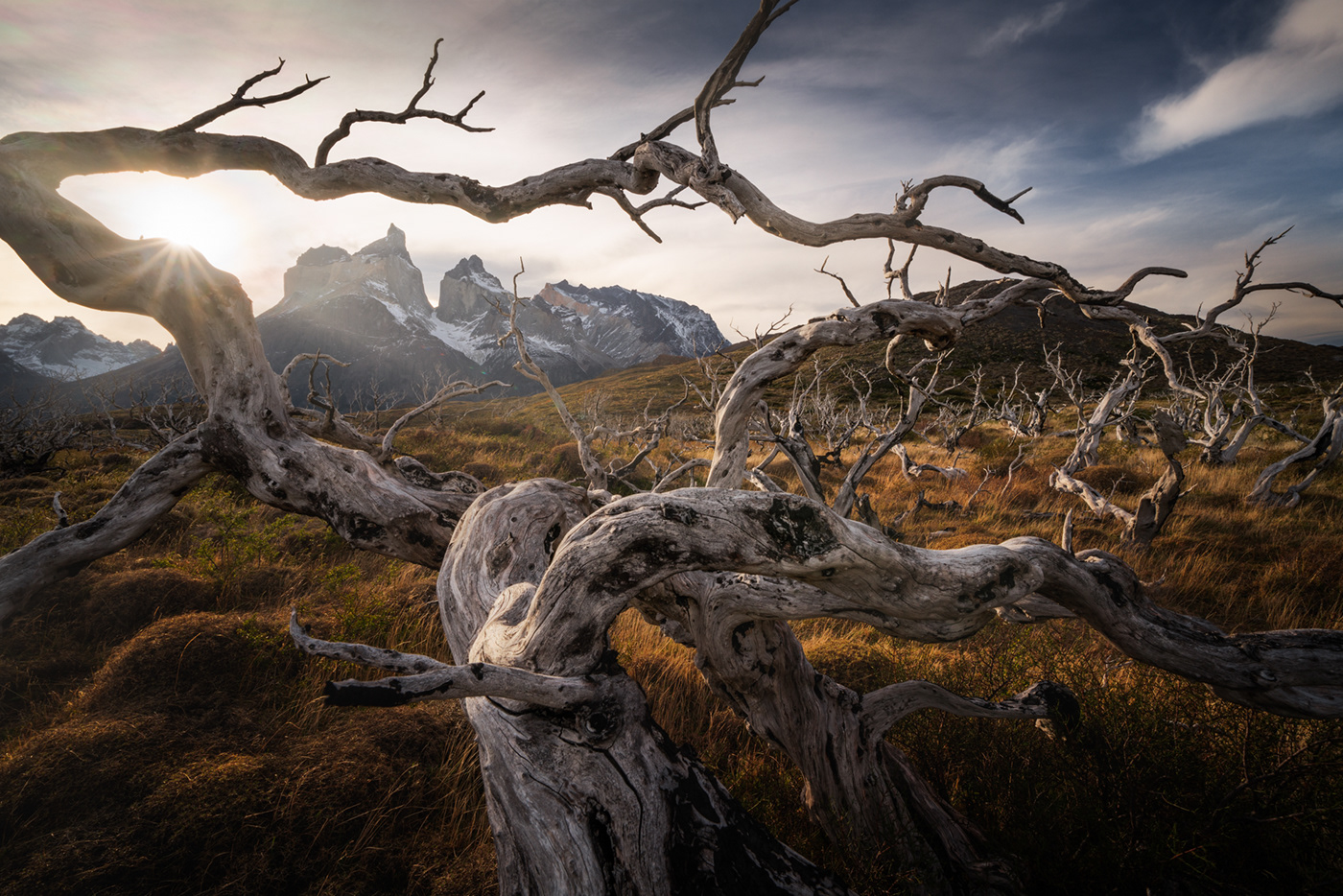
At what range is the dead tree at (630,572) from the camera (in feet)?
6.15

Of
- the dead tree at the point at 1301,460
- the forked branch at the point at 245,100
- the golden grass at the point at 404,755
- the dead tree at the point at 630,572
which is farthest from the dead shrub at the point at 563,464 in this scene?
the dead tree at the point at 1301,460

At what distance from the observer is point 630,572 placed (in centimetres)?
204

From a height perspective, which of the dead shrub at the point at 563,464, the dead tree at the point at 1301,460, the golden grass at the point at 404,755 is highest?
the dead tree at the point at 1301,460

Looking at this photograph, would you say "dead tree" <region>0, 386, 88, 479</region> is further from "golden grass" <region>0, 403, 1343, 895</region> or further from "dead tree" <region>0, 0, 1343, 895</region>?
"dead tree" <region>0, 0, 1343, 895</region>

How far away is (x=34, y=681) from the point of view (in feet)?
11.7

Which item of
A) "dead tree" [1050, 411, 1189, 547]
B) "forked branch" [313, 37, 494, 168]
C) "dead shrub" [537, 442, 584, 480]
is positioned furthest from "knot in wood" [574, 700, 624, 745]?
"dead shrub" [537, 442, 584, 480]

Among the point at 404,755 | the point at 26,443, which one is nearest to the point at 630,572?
the point at 404,755

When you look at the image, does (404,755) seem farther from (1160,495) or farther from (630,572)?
(1160,495)

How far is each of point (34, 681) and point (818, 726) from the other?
5.61 meters

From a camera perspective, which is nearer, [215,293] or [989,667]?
[215,293]

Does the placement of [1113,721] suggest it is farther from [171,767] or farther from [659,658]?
[171,767]

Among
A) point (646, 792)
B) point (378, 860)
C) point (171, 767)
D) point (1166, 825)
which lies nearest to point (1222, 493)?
point (1166, 825)

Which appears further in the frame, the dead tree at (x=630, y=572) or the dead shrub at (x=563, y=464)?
the dead shrub at (x=563, y=464)

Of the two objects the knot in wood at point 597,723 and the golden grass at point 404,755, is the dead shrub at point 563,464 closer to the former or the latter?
the golden grass at point 404,755
